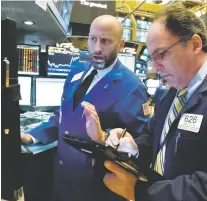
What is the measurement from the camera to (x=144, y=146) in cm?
119

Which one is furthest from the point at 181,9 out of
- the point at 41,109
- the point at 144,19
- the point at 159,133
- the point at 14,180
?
the point at 144,19

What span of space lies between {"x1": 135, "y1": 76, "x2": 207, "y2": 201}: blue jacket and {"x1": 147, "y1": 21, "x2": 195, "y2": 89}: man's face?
83 millimetres

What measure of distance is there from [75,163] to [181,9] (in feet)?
3.30

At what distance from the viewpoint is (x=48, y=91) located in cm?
288

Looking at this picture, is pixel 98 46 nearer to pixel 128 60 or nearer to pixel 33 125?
pixel 33 125

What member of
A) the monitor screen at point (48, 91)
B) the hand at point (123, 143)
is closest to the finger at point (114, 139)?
the hand at point (123, 143)

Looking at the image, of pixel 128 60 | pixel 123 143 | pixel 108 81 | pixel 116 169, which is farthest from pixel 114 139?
pixel 128 60

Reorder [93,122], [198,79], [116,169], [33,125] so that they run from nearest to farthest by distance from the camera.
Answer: [116,169]
[198,79]
[93,122]
[33,125]

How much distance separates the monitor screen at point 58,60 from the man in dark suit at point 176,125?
1850mm

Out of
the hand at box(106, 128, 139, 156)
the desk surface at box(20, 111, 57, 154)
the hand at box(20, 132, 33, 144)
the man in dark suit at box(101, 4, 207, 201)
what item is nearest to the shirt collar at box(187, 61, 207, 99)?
the man in dark suit at box(101, 4, 207, 201)

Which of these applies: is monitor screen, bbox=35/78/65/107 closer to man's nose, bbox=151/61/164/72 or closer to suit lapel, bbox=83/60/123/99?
suit lapel, bbox=83/60/123/99

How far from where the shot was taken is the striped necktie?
1034 mm

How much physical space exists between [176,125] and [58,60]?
211cm

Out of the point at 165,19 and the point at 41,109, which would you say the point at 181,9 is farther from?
the point at 41,109
